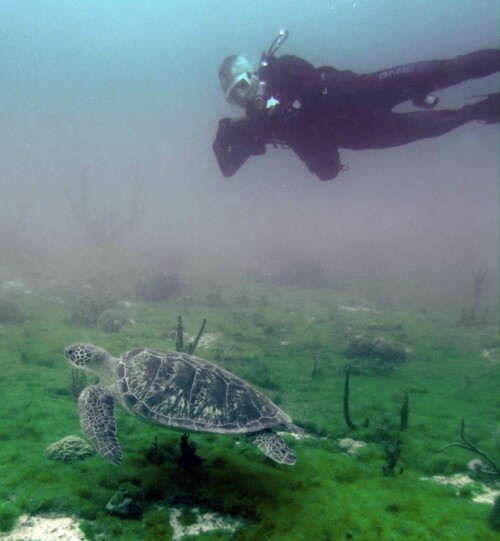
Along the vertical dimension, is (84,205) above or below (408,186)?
below

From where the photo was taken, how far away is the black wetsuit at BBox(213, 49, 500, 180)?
769 cm

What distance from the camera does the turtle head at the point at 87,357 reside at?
15.3 ft

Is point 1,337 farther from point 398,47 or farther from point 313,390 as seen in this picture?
point 398,47

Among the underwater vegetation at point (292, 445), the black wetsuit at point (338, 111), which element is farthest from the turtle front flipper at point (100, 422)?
the black wetsuit at point (338, 111)

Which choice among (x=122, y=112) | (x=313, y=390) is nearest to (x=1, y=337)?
(x=313, y=390)

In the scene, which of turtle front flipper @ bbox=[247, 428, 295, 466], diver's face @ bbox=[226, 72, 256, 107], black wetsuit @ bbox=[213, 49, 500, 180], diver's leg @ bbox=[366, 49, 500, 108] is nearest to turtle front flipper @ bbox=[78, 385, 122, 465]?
turtle front flipper @ bbox=[247, 428, 295, 466]

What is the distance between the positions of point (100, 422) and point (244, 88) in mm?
7671

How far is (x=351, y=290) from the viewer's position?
2114cm

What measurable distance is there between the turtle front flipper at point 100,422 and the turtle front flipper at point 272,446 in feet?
4.66

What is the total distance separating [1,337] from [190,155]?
125m

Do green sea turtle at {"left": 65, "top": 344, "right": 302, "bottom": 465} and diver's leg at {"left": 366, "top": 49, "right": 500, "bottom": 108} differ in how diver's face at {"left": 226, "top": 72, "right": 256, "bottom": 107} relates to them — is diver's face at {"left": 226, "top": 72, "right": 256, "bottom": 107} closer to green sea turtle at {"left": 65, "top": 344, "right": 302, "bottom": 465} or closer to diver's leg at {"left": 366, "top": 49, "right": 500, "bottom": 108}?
diver's leg at {"left": 366, "top": 49, "right": 500, "bottom": 108}

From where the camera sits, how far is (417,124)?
8086 millimetres

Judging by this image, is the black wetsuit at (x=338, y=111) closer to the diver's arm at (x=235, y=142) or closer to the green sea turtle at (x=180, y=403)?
the diver's arm at (x=235, y=142)

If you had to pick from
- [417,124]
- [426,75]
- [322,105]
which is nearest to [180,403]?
[322,105]
